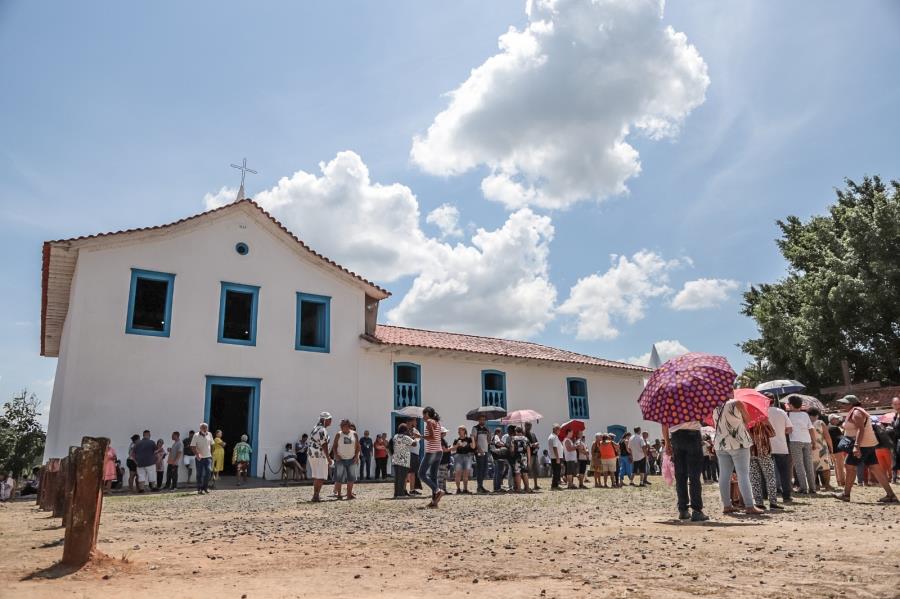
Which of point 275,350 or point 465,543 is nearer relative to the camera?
point 465,543

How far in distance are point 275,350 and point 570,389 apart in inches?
467

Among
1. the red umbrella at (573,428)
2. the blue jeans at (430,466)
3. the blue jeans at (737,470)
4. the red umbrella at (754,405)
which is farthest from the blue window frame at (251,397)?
the red umbrella at (754,405)

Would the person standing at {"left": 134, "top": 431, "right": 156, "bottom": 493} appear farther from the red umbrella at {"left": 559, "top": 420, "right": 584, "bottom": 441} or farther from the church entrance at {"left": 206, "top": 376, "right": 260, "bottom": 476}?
the red umbrella at {"left": 559, "top": 420, "right": 584, "bottom": 441}

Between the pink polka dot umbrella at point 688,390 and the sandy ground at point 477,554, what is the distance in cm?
117

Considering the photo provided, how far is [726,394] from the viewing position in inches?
277

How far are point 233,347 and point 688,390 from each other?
14046 mm

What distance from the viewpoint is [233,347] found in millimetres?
17891

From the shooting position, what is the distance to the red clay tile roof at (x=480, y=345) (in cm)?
2175

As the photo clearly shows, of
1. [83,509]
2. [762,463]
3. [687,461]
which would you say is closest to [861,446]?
[762,463]

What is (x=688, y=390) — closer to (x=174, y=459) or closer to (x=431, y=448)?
(x=431, y=448)

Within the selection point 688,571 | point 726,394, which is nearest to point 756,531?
point 726,394

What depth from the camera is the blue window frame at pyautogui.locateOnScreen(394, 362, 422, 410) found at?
2077cm

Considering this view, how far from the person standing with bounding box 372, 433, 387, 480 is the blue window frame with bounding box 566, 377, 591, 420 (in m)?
8.92

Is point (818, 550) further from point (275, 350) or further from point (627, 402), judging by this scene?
point (627, 402)
